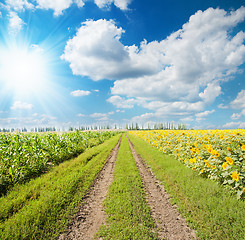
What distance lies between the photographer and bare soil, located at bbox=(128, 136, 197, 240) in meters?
3.67

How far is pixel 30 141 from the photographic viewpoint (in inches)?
398

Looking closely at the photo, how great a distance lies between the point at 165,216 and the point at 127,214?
4.05 ft

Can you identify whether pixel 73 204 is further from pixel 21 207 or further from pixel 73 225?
pixel 21 207

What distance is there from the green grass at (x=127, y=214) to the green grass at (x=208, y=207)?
1.27 meters

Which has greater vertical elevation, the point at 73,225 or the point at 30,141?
the point at 30,141

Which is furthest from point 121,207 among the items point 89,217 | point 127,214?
point 89,217

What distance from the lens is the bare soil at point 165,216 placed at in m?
3.67

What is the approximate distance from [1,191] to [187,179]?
28.6 feet

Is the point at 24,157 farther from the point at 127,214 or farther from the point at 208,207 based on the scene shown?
the point at 208,207

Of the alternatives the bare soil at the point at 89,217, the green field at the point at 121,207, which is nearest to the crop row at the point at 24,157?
the green field at the point at 121,207

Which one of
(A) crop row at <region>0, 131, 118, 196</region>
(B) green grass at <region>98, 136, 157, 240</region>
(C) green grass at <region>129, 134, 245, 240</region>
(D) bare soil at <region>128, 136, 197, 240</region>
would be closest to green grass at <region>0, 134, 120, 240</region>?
(A) crop row at <region>0, 131, 118, 196</region>

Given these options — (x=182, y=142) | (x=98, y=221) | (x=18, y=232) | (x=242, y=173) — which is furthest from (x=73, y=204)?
(x=182, y=142)

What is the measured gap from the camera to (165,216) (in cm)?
436

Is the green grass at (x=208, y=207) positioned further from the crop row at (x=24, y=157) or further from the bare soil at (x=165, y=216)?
the crop row at (x=24, y=157)
